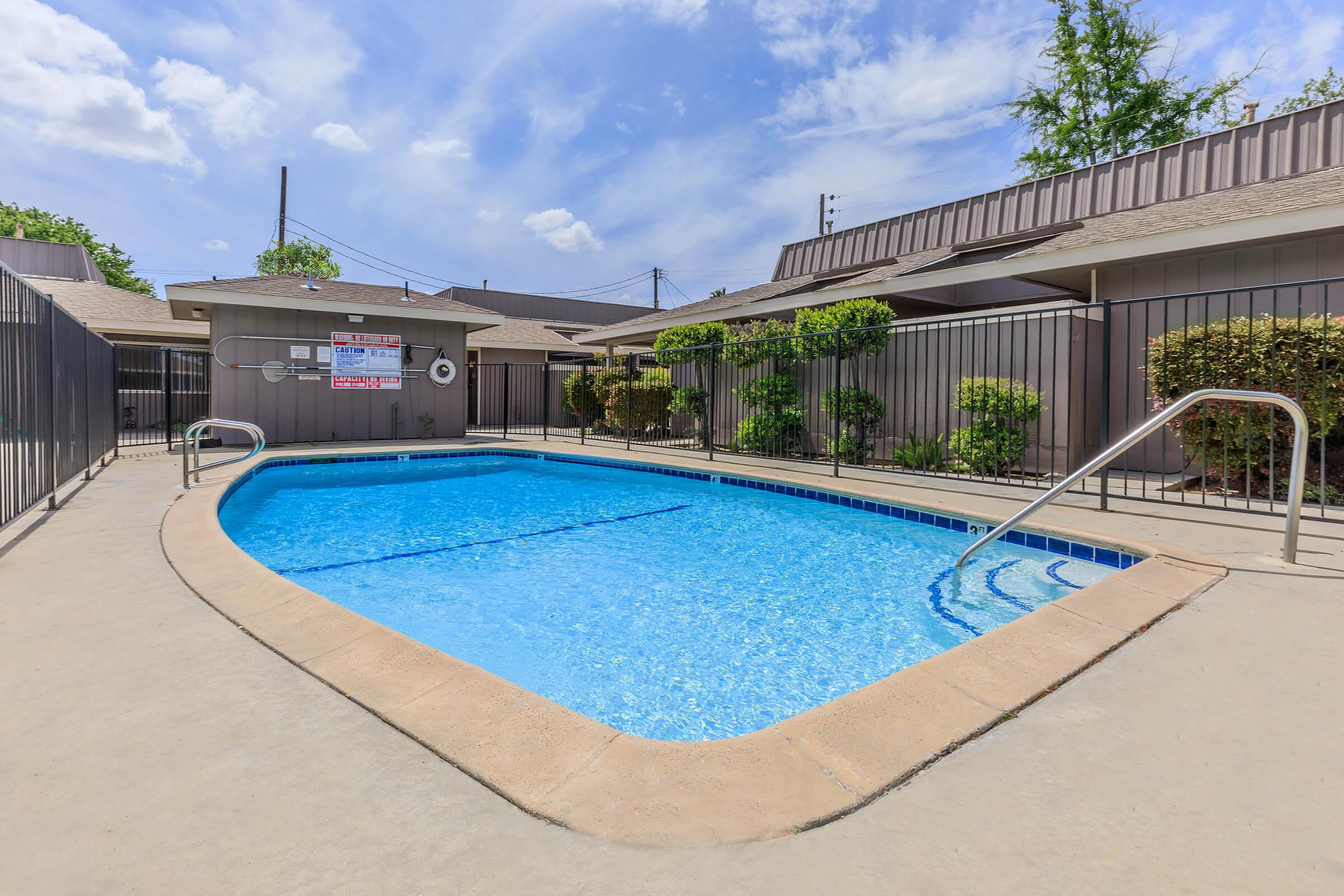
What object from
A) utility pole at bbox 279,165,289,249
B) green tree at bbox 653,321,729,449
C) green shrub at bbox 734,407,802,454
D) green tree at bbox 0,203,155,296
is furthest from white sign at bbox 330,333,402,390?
green tree at bbox 0,203,155,296

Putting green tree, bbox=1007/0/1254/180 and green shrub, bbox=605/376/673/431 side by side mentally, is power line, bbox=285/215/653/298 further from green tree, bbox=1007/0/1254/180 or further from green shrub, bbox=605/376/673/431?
green tree, bbox=1007/0/1254/180

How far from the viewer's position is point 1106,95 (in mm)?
19031

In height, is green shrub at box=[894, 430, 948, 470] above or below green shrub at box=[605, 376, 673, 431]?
below

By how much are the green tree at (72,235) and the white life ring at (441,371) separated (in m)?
26.6

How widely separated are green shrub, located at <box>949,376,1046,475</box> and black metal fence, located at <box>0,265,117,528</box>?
310 inches

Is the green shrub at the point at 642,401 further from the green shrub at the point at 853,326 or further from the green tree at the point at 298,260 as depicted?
the green tree at the point at 298,260

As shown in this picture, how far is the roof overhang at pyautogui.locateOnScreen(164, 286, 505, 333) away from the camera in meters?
9.83

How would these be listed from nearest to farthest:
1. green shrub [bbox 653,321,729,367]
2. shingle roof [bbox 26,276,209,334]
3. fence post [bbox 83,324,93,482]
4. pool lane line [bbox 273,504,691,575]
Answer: pool lane line [bbox 273,504,691,575]
fence post [bbox 83,324,93,482]
green shrub [bbox 653,321,729,367]
shingle roof [bbox 26,276,209,334]

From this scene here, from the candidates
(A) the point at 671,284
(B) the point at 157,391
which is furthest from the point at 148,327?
(A) the point at 671,284

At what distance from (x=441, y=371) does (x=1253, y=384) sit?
12125mm

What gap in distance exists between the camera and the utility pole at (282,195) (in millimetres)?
24578

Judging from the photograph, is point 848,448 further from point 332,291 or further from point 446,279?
point 446,279

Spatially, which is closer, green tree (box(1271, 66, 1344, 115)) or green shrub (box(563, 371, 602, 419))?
green shrub (box(563, 371, 602, 419))

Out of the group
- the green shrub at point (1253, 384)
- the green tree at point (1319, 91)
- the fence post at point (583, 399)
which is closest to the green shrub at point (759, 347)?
the fence post at point (583, 399)
